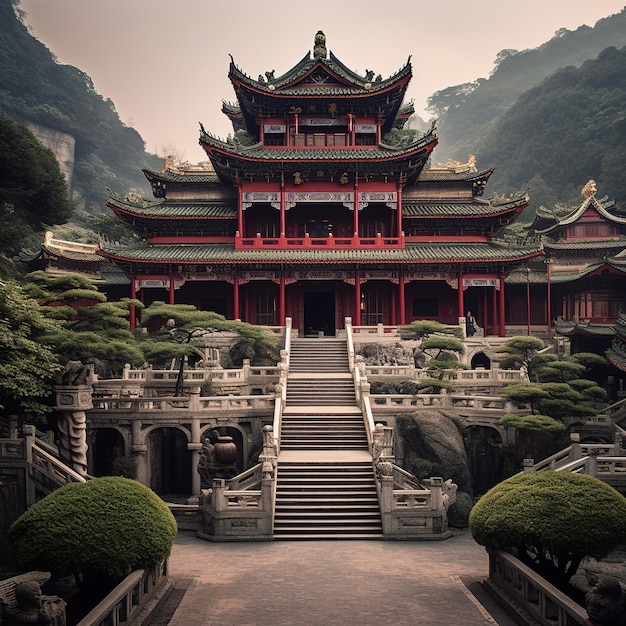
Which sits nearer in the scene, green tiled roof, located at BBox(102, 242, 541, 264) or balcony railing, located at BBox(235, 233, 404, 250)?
green tiled roof, located at BBox(102, 242, 541, 264)

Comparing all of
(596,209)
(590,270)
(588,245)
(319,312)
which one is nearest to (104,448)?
(319,312)

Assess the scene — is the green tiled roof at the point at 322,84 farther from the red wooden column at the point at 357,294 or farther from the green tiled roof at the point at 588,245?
the green tiled roof at the point at 588,245

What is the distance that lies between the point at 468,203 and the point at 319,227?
8.98 m

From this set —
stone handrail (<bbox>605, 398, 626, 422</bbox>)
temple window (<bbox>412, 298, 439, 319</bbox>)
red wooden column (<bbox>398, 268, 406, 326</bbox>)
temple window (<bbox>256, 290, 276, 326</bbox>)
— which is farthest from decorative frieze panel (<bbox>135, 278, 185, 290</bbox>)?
stone handrail (<bbox>605, 398, 626, 422</bbox>)

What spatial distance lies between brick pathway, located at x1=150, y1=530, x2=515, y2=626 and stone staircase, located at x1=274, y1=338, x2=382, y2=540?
2.78 ft

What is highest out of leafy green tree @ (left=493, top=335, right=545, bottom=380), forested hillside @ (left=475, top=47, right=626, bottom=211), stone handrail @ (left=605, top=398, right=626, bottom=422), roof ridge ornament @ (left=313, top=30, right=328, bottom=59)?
forested hillside @ (left=475, top=47, right=626, bottom=211)

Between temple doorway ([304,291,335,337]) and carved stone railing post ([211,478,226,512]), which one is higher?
temple doorway ([304,291,335,337])

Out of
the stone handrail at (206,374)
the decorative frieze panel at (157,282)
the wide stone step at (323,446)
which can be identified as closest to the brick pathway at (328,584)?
the wide stone step at (323,446)

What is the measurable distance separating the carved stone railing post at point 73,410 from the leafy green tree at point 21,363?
14.5 inches

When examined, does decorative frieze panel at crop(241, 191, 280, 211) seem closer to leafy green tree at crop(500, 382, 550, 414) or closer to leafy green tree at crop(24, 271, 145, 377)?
leafy green tree at crop(24, 271, 145, 377)

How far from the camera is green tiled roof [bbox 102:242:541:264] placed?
112ft

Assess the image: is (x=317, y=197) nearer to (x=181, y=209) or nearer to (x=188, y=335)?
→ (x=181, y=209)

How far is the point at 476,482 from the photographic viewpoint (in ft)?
84.6

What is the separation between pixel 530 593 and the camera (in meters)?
11.4
